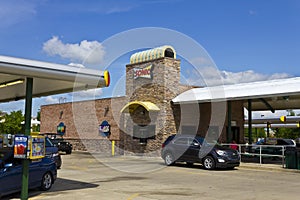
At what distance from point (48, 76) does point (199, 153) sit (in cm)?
1124

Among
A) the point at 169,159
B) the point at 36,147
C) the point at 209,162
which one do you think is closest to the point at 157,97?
the point at 169,159

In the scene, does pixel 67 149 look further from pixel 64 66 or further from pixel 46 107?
pixel 64 66

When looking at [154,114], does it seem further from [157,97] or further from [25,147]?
[25,147]

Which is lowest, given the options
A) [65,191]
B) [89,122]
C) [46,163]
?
[65,191]

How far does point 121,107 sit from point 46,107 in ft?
45.9

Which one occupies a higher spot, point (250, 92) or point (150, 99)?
point (150, 99)

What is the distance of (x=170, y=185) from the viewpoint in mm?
13492

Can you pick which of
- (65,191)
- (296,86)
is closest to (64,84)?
(65,191)

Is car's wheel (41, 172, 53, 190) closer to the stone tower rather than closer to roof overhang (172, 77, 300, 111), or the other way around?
roof overhang (172, 77, 300, 111)

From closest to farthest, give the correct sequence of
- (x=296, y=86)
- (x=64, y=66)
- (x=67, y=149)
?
(x=64, y=66)
(x=296, y=86)
(x=67, y=149)

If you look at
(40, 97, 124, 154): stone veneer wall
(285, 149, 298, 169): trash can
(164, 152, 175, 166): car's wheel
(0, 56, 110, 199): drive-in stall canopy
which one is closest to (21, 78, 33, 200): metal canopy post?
(0, 56, 110, 199): drive-in stall canopy

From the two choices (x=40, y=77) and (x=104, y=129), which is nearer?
(x=40, y=77)

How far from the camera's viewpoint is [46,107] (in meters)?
42.8

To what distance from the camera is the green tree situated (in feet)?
176
